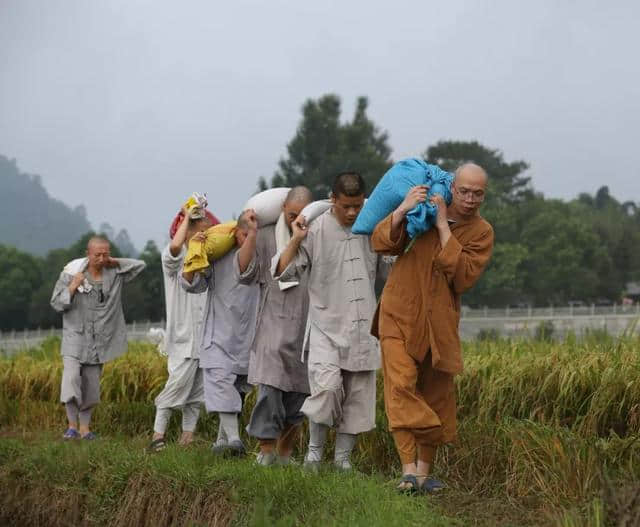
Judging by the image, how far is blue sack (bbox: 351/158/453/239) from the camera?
6.04 meters

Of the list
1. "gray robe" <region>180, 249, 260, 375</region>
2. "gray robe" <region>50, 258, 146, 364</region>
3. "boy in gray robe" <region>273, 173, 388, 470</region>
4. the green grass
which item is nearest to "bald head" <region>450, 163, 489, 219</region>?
"boy in gray robe" <region>273, 173, 388, 470</region>

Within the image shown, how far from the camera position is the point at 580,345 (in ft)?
31.6

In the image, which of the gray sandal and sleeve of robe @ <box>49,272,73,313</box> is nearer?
the gray sandal

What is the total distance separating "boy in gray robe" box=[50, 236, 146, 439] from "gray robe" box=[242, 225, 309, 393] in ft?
8.77

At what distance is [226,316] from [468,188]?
2351mm

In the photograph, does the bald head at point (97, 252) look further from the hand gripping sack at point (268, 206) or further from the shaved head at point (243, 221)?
the hand gripping sack at point (268, 206)

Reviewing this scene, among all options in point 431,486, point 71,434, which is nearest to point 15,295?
point 71,434

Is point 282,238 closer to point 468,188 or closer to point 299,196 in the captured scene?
point 299,196

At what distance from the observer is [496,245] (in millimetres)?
64438

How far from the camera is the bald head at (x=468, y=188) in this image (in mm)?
6055

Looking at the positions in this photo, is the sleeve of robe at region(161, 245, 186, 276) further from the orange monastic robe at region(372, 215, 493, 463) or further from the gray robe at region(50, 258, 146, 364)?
the orange monastic robe at region(372, 215, 493, 463)

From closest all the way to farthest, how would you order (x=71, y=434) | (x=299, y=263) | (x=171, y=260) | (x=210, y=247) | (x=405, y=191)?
(x=405, y=191) → (x=299, y=263) → (x=210, y=247) → (x=171, y=260) → (x=71, y=434)

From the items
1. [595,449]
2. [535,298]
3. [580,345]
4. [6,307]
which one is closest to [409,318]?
[595,449]

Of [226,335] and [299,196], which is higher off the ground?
[299,196]
